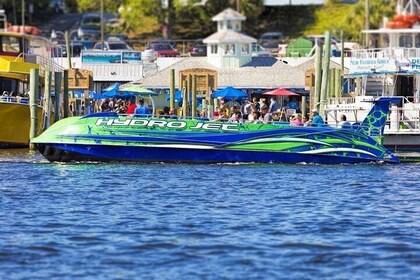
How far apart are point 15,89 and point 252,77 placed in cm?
1811

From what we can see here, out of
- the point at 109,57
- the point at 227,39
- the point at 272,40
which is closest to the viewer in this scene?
the point at 227,39

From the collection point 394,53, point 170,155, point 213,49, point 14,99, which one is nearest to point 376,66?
point 394,53

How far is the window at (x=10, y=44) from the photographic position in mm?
55447

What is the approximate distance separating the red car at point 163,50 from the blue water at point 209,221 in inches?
1684

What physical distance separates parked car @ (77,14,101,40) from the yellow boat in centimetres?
4179

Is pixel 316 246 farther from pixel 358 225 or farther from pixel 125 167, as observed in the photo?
pixel 125 167

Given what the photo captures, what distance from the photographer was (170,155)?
1593 inches

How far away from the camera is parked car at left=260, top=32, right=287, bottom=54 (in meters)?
92.1

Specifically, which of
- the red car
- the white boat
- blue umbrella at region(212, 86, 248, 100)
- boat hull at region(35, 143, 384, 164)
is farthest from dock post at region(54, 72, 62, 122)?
the red car

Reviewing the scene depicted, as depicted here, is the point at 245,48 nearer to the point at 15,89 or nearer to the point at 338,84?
the point at 338,84

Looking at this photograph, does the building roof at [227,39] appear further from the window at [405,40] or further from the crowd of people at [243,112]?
the window at [405,40]

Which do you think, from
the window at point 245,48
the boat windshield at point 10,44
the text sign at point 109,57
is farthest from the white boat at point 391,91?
the text sign at point 109,57

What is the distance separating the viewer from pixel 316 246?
25.3 m

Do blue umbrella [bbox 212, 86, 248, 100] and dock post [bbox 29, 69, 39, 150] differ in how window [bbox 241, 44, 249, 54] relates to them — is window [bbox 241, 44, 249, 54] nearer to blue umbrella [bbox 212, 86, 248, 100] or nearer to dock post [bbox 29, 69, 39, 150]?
blue umbrella [bbox 212, 86, 248, 100]
